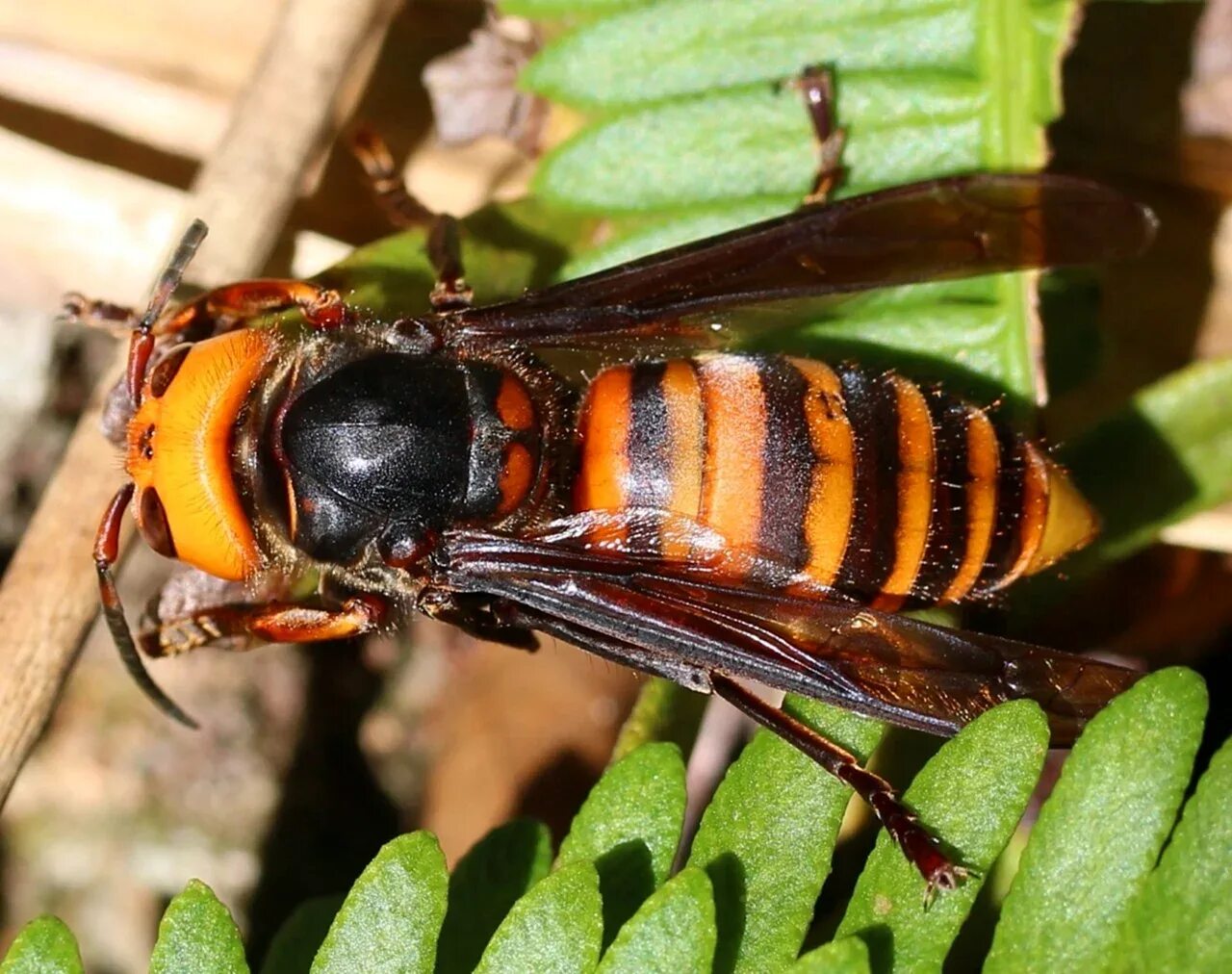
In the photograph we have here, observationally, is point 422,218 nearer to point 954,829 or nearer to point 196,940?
point 196,940

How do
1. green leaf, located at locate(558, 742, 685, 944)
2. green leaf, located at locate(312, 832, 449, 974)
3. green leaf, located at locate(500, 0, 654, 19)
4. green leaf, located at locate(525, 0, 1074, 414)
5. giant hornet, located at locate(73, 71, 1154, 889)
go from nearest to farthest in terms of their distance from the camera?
green leaf, located at locate(312, 832, 449, 974) → green leaf, located at locate(558, 742, 685, 944) → giant hornet, located at locate(73, 71, 1154, 889) → green leaf, located at locate(525, 0, 1074, 414) → green leaf, located at locate(500, 0, 654, 19)

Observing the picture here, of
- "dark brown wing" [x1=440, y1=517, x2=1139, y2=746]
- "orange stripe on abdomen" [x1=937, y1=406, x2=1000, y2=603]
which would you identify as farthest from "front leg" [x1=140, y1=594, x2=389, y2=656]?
"orange stripe on abdomen" [x1=937, y1=406, x2=1000, y2=603]

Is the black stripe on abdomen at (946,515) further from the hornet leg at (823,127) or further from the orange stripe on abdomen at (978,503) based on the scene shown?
the hornet leg at (823,127)

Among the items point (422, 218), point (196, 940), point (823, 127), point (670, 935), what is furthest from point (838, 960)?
point (422, 218)

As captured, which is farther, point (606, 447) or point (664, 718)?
point (664, 718)

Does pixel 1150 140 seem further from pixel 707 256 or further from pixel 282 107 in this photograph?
pixel 282 107

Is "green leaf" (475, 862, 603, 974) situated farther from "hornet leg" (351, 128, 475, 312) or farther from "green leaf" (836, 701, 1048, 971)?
"hornet leg" (351, 128, 475, 312)

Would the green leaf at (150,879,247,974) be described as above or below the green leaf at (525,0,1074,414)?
below
